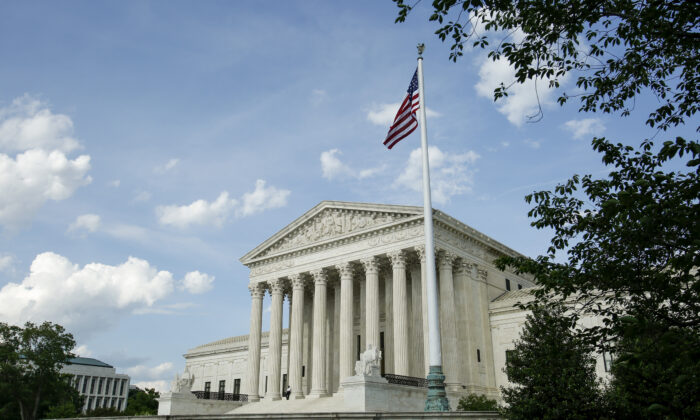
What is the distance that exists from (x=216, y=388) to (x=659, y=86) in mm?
66152

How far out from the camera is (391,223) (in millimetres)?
44875

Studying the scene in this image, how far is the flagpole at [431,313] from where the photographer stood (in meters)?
21.5

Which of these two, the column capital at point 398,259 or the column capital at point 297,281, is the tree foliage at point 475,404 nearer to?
the column capital at point 398,259

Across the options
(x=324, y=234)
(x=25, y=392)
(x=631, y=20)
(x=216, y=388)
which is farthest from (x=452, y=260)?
(x=25, y=392)

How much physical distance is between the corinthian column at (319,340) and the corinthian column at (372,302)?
16.3 feet

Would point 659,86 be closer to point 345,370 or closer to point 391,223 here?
point 391,223

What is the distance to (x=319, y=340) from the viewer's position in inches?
1891

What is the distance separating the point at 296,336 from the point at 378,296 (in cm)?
844

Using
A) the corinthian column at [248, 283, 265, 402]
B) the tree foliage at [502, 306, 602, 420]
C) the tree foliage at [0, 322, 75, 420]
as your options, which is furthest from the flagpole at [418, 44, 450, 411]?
the tree foliage at [0, 322, 75, 420]

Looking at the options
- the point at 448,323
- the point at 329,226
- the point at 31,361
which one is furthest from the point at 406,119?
the point at 31,361

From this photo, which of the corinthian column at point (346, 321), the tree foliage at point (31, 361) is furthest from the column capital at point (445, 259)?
the tree foliage at point (31, 361)

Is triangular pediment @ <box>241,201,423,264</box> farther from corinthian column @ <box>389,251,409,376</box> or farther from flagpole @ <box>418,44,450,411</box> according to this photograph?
flagpole @ <box>418,44,450,411</box>

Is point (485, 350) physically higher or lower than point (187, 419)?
higher

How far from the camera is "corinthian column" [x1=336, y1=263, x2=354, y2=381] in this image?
146ft
